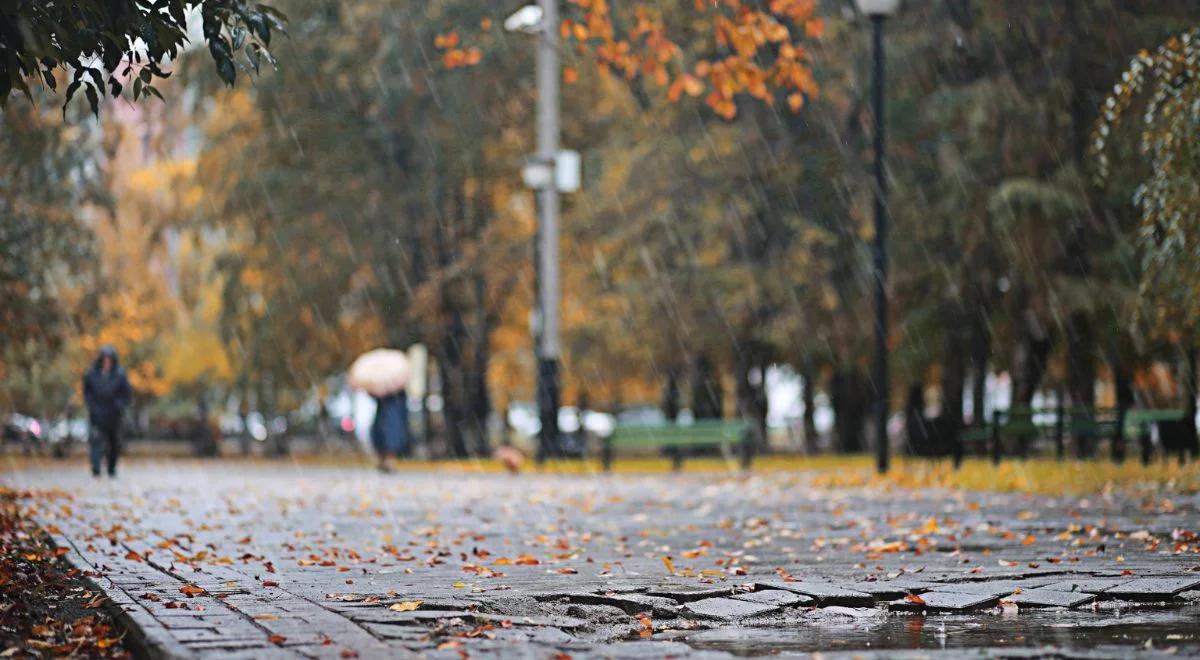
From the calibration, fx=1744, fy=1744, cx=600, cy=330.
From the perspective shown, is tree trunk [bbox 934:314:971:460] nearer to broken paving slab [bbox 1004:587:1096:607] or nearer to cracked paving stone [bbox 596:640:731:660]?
broken paving slab [bbox 1004:587:1096:607]

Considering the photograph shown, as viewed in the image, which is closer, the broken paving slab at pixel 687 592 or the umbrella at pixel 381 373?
the broken paving slab at pixel 687 592

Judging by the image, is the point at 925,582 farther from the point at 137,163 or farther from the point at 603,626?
the point at 137,163

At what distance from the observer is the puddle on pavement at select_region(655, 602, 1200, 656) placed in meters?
6.66

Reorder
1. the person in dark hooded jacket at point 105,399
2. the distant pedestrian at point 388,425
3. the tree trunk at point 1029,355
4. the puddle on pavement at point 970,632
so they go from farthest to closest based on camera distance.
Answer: the tree trunk at point 1029,355 → the distant pedestrian at point 388,425 → the person in dark hooded jacket at point 105,399 → the puddle on pavement at point 970,632

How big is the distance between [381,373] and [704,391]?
10.4 m

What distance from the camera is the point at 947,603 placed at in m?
7.84

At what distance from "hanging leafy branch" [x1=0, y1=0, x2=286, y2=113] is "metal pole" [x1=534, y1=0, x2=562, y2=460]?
17.9 meters

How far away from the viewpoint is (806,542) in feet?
37.7

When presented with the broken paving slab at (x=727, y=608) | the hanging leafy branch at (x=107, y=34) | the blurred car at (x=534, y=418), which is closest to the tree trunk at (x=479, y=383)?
the hanging leafy branch at (x=107, y=34)

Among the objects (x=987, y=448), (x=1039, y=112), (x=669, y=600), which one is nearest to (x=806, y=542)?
(x=669, y=600)

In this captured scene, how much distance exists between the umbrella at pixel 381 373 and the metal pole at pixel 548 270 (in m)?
2.18

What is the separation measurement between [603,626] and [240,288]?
28865 millimetres

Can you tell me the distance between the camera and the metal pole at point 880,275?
2028 cm

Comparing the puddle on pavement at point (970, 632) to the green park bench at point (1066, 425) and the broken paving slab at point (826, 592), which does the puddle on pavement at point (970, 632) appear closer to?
the broken paving slab at point (826, 592)
